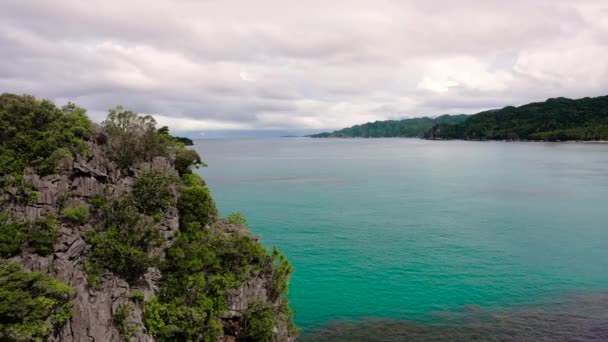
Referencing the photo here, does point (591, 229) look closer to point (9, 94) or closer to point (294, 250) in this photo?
point (294, 250)

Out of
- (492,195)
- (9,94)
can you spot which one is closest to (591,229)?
(492,195)

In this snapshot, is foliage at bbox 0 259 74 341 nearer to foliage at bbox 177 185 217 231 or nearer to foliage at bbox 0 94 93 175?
foliage at bbox 0 94 93 175

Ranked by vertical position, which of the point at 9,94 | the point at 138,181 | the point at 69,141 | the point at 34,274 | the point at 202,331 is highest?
the point at 9,94

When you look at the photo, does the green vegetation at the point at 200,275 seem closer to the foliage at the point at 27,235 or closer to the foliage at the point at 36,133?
the foliage at the point at 27,235

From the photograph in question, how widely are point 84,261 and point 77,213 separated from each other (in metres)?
3.95

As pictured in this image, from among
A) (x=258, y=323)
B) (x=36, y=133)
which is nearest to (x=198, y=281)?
(x=258, y=323)

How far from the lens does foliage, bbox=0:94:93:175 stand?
110ft

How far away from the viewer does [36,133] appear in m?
35.2

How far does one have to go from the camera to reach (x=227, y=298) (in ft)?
123

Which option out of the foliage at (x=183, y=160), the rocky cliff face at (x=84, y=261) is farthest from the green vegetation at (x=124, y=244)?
the foliage at (x=183, y=160)

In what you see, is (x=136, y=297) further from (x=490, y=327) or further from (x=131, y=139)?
(x=490, y=327)

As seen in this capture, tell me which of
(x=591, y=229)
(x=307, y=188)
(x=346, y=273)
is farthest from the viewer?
(x=307, y=188)

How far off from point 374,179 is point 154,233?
439 feet

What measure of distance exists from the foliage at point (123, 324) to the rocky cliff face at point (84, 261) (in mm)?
210
